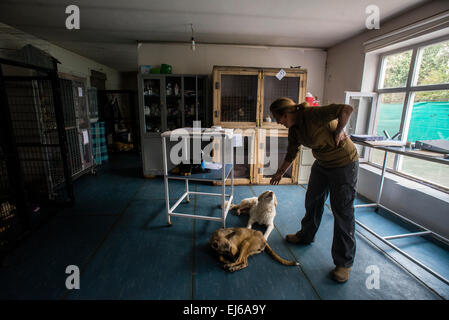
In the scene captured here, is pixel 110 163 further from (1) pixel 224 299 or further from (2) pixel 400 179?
(2) pixel 400 179

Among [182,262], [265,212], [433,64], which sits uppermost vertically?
[433,64]

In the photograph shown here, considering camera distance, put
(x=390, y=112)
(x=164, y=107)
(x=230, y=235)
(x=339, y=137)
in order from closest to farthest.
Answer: (x=339, y=137)
(x=230, y=235)
(x=390, y=112)
(x=164, y=107)

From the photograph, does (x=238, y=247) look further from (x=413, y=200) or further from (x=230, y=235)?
(x=413, y=200)

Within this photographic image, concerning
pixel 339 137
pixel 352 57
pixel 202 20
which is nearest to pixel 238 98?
pixel 202 20

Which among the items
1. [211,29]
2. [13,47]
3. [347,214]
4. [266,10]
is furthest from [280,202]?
[13,47]

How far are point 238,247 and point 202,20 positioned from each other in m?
2.96

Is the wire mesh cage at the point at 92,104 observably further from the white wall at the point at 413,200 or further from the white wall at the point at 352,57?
the white wall at the point at 413,200

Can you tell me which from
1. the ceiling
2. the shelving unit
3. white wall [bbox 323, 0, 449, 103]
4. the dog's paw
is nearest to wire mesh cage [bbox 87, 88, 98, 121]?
the ceiling

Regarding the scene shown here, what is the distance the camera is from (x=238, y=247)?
2.02 meters

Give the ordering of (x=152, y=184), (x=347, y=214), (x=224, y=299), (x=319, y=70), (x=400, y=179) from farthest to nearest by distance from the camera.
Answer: (x=319, y=70) < (x=152, y=184) < (x=400, y=179) < (x=347, y=214) < (x=224, y=299)

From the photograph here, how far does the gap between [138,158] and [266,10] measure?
4522 millimetres

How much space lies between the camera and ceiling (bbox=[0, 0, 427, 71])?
2588mm
